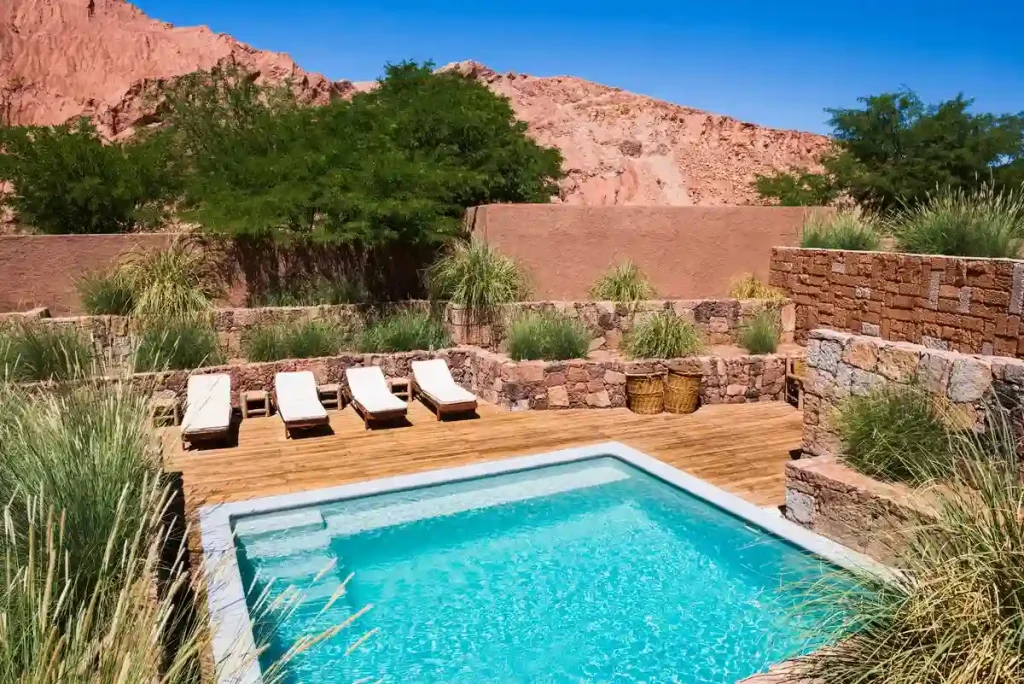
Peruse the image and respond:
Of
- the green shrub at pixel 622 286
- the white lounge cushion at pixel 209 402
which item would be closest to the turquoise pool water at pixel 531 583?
the white lounge cushion at pixel 209 402

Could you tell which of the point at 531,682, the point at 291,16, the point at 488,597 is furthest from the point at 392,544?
the point at 291,16

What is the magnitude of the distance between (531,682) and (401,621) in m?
0.98

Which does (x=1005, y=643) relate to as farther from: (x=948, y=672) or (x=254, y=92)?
(x=254, y=92)

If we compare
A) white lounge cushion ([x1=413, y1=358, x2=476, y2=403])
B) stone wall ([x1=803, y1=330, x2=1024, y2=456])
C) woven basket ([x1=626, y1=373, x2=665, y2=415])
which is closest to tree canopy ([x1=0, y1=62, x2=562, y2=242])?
white lounge cushion ([x1=413, y1=358, x2=476, y2=403])

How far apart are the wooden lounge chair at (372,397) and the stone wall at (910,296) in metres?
6.20

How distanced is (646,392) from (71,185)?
1199cm

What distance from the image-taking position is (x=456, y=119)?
42.5ft

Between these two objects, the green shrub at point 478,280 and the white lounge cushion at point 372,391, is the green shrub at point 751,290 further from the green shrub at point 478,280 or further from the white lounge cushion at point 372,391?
the white lounge cushion at point 372,391

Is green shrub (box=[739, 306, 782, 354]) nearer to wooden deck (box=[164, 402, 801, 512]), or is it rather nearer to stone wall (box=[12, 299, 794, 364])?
stone wall (box=[12, 299, 794, 364])

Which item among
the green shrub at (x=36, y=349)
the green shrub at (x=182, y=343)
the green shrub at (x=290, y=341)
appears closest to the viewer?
the green shrub at (x=36, y=349)

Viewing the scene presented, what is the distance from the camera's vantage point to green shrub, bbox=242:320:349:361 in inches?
390

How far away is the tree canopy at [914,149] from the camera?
849 inches

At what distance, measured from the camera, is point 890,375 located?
5809 mm

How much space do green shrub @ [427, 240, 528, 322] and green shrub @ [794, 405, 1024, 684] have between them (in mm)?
7418
